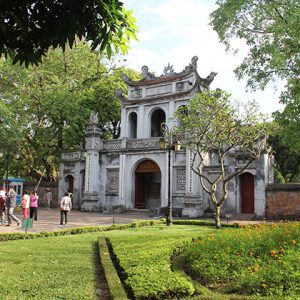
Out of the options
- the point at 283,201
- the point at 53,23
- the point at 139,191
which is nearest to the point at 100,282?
the point at 53,23

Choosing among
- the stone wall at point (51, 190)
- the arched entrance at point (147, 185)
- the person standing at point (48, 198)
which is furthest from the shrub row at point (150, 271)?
the stone wall at point (51, 190)

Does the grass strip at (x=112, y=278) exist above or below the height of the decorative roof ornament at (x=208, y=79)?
below

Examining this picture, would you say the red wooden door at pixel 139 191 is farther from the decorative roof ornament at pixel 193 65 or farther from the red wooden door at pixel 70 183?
the decorative roof ornament at pixel 193 65

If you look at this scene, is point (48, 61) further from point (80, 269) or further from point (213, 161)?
point (80, 269)

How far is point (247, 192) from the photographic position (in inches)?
Answer: 867

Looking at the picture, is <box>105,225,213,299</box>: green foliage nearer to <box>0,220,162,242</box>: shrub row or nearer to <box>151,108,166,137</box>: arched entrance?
<box>0,220,162,242</box>: shrub row

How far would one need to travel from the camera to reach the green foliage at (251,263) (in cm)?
560

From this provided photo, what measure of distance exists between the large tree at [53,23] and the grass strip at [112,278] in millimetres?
3437

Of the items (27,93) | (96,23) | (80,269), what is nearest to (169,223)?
(80,269)

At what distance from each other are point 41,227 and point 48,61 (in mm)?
16896

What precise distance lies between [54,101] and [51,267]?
19681 millimetres

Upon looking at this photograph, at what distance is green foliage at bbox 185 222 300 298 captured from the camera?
5.60m

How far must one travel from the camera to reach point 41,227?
15.6 metres

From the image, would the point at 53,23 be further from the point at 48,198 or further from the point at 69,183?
the point at 69,183
